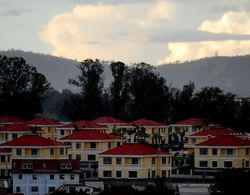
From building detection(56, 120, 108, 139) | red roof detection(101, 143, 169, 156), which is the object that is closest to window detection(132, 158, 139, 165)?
red roof detection(101, 143, 169, 156)

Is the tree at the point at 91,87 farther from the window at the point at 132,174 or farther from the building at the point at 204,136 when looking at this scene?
the window at the point at 132,174

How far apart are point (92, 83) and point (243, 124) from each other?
28338mm

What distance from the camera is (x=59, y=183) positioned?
6006 centimetres

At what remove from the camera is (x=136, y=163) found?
6888 centimetres

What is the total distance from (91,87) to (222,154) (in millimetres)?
38693

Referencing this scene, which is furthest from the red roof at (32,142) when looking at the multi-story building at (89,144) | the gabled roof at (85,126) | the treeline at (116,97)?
the treeline at (116,97)

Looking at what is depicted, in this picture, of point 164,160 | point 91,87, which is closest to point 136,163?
point 164,160

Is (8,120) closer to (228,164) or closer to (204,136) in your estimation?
(204,136)

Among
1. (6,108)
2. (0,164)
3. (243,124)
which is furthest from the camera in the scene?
(6,108)

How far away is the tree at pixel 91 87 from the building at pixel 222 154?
3557 cm

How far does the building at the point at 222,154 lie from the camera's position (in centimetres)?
7319

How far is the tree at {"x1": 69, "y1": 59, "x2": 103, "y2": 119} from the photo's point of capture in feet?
359

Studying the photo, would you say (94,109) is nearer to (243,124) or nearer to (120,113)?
(120,113)

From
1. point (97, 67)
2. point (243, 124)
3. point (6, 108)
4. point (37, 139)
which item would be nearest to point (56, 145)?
point (37, 139)
